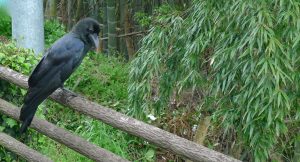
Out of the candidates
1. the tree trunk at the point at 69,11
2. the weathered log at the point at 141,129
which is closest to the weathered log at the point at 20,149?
the weathered log at the point at 141,129

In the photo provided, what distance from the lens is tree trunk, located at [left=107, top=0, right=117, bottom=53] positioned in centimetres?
908

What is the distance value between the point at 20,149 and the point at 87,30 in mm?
930

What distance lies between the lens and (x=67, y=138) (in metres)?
3.55

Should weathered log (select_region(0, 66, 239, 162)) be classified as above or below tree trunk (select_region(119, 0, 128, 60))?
above

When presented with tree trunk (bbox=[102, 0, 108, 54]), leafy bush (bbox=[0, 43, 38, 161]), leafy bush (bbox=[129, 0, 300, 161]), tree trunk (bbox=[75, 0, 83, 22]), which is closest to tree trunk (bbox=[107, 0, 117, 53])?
tree trunk (bbox=[102, 0, 108, 54])

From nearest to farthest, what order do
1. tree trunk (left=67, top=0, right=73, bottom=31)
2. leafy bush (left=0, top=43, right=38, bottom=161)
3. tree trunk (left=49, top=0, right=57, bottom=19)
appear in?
leafy bush (left=0, top=43, right=38, bottom=161)
tree trunk (left=49, top=0, right=57, bottom=19)
tree trunk (left=67, top=0, right=73, bottom=31)

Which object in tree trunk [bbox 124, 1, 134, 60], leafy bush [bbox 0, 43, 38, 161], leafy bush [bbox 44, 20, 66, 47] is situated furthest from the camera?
tree trunk [bbox 124, 1, 134, 60]

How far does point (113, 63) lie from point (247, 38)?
4.50m

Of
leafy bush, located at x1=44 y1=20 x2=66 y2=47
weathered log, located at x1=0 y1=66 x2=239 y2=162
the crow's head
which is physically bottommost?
leafy bush, located at x1=44 y1=20 x2=66 y2=47

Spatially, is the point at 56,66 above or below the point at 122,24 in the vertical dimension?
above

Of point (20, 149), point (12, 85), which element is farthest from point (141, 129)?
point (12, 85)

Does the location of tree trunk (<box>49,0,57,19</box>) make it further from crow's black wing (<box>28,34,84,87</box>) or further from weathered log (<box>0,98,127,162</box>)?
crow's black wing (<box>28,34,84,87</box>)

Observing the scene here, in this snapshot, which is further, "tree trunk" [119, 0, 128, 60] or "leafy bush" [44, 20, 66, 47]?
"tree trunk" [119, 0, 128, 60]

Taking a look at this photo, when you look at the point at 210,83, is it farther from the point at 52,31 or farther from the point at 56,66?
the point at 52,31
